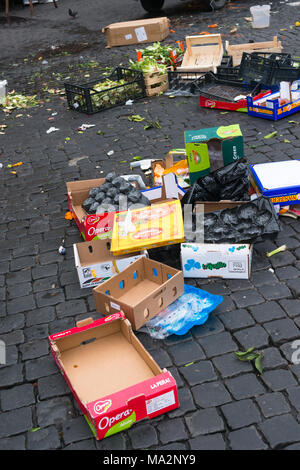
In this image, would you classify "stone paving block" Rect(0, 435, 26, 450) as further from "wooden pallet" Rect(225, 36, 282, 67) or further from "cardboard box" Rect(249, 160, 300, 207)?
"wooden pallet" Rect(225, 36, 282, 67)

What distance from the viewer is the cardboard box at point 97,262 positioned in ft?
13.2

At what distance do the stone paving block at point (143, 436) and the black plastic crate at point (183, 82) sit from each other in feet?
20.0

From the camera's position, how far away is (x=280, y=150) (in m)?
5.91

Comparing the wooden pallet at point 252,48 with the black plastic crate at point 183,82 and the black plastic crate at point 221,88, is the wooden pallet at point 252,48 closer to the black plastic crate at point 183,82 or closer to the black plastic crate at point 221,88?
the black plastic crate at point 183,82

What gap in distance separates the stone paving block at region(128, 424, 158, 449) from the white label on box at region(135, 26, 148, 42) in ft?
33.7

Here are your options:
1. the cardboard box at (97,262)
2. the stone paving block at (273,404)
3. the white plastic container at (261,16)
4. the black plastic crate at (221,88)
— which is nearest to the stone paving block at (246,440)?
the stone paving block at (273,404)

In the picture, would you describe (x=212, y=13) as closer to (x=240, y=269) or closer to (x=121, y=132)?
(x=121, y=132)

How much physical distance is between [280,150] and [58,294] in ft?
10.9

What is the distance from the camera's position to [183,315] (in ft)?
11.9

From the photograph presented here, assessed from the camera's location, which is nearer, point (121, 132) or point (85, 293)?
point (85, 293)

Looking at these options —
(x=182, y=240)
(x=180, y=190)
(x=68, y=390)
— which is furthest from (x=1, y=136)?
(x=68, y=390)

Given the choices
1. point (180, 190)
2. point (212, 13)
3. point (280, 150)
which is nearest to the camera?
point (180, 190)

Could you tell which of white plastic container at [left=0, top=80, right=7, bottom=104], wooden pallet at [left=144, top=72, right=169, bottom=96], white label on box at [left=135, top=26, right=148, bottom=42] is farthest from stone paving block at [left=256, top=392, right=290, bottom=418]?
white label on box at [left=135, top=26, right=148, bottom=42]

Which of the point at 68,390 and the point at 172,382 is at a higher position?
the point at 172,382
